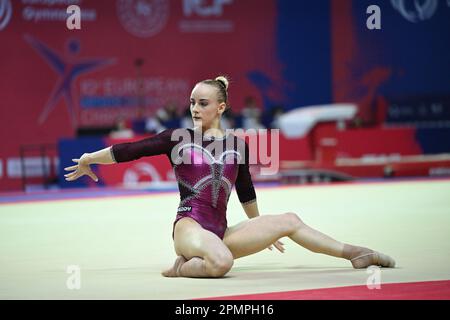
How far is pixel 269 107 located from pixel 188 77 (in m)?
1.84

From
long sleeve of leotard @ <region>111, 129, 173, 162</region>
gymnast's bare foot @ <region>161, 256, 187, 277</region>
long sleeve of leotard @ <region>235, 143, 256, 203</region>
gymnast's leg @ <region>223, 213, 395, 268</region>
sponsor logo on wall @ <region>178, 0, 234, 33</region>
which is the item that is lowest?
gymnast's bare foot @ <region>161, 256, 187, 277</region>

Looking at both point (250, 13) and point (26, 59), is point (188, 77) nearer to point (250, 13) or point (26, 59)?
point (250, 13)

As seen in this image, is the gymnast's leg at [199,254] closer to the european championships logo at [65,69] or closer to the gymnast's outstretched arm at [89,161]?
the gymnast's outstretched arm at [89,161]

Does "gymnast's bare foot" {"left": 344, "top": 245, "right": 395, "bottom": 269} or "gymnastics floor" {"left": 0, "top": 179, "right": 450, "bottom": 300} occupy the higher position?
"gymnast's bare foot" {"left": 344, "top": 245, "right": 395, "bottom": 269}

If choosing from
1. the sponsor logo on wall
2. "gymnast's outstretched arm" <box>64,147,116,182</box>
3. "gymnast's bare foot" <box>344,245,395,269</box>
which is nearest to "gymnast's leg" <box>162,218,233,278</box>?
"gymnast's outstretched arm" <box>64,147,116,182</box>

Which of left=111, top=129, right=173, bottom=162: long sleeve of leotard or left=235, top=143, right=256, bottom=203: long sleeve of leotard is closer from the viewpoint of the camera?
left=111, top=129, right=173, bottom=162: long sleeve of leotard

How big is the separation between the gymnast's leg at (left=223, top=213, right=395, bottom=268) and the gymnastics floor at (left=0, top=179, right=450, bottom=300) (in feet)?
0.36

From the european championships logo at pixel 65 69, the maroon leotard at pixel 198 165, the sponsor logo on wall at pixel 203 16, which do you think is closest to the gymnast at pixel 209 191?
the maroon leotard at pixel 198 165

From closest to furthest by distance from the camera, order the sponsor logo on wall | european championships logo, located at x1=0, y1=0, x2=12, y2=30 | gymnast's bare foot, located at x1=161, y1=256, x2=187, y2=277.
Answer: gymnast's bare foot, located at x1=161, y1=256, x2=187, y2=277, european championships logo, located at x1=0, y1=0, x2=12, y2=30, the sponsor logo on wall

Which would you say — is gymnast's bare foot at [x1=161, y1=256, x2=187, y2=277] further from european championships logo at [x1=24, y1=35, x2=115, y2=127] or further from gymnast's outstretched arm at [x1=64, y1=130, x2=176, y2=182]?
european championships logo at [x1=24, y1=35, x2=115, y2=127]

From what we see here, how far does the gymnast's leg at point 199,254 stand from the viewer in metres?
4.67

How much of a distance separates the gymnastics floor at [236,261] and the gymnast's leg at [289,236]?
11 centimetres

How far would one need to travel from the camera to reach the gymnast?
4828mm

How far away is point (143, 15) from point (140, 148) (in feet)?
37.7
